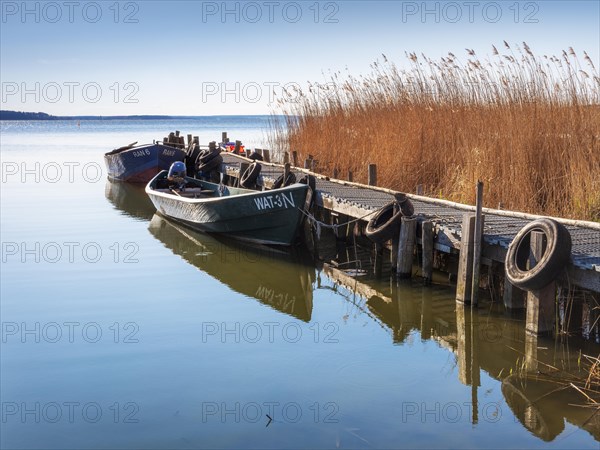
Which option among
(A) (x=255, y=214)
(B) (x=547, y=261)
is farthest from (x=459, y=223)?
(A) (x=255, y=214)

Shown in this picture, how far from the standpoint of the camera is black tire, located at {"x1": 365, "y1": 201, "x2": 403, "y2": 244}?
380 inches

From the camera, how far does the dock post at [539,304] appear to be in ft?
23.4

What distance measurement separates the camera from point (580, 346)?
282 inches

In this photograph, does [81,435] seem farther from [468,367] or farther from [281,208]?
[281,208]

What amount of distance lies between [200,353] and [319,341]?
1235 mm

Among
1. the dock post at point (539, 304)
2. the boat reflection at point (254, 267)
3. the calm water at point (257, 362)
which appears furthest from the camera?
the boat reflection at point (254, 267)

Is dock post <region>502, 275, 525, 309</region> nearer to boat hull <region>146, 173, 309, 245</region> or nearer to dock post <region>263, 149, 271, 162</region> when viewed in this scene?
boat hull <region>146, 173, 309, 245</region>

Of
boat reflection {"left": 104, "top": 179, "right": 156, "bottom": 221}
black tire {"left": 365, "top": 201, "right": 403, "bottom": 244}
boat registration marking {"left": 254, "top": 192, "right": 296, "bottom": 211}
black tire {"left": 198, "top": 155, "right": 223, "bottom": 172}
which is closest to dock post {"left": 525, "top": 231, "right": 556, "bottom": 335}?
black tire {"left": 365, "top": 201, "right": 403, "bottom": 244}

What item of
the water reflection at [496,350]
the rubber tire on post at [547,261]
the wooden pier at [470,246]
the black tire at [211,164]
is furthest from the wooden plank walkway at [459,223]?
the black tire at [211,164]

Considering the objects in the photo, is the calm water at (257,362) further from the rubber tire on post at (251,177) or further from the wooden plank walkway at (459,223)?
the rubber tire on post at (251,177)

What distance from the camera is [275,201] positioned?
11.8 m

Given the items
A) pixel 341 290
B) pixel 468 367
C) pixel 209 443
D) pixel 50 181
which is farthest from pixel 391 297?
pixel 50 181

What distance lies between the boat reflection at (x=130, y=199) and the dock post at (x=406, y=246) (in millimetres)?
9067

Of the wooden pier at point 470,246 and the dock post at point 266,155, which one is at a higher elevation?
the dock post at point 266,155
